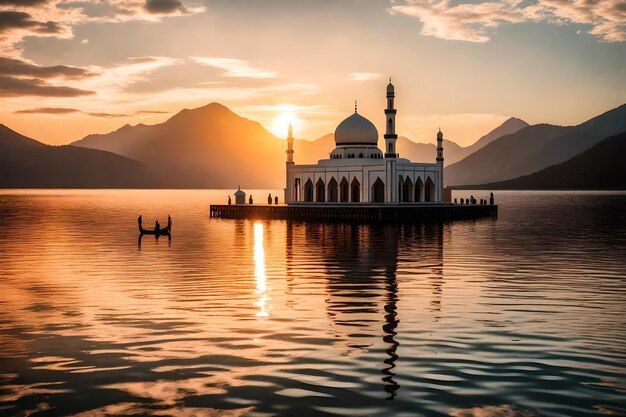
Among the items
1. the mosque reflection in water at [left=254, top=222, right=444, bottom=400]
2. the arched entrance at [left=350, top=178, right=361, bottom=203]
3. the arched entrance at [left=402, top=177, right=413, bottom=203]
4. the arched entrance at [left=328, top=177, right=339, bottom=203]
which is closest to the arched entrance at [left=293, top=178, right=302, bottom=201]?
the arched entrance at [left=328, top=177, right=339, bottom=203]

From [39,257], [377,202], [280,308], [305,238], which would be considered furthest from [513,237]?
[280,308]

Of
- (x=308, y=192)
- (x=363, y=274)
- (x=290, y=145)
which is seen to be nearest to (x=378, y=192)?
(x=308, y=192)

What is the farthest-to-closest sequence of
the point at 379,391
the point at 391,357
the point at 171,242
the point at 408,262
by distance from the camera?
the point at 171,242 → the point at 408,262 → the point at 391,357 → the point at 379,391

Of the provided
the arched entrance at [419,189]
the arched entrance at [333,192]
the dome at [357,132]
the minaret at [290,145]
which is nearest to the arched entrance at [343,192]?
the arched entrance at [333,192]

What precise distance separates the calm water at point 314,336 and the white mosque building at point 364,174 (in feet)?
146

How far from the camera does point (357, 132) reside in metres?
91.4

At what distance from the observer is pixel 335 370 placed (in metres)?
15.5

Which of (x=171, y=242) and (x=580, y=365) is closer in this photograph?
(x=580, y=365)

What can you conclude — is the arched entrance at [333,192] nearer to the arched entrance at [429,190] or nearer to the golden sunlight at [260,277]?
the arched entrance at [429,190]

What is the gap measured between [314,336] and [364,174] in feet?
223

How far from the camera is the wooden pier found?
78312 millimetres

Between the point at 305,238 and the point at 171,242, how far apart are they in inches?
388

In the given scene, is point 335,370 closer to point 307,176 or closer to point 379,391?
point 379,391

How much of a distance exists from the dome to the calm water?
51.4 metres
